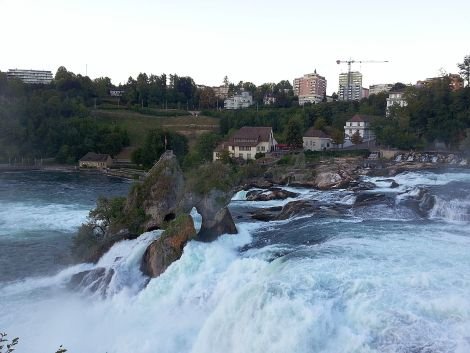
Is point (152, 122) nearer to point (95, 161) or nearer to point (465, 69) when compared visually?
point (95, 161)

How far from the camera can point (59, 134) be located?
7719cm

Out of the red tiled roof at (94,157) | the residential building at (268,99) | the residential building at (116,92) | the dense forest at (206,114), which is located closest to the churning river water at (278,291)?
the dense forest at (206,114)

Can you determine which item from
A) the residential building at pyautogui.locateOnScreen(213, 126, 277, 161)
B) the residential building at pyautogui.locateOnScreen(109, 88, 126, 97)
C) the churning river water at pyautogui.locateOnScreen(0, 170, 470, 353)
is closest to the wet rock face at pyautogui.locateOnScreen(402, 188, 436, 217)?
the churning river water at pyautogui.locateOnScreen(0, 170, 470, 353)

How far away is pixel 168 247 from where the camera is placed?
20047 millimetres

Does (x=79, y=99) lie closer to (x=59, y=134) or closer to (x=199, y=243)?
(x=59, y=134)

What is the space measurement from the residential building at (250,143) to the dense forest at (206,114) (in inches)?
94.5

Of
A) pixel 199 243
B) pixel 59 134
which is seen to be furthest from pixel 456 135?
pixel 59 134

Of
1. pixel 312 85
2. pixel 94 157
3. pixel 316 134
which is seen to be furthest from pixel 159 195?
pixel 312 85

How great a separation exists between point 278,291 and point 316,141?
51.7 meters

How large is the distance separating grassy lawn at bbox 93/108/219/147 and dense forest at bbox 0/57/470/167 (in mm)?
3516

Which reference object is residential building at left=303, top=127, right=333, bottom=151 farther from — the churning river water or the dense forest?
the churning river water

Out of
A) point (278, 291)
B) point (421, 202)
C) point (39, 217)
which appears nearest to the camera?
point (278, 291)

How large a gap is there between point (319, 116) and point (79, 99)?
55.7 m

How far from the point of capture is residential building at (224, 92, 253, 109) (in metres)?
117
